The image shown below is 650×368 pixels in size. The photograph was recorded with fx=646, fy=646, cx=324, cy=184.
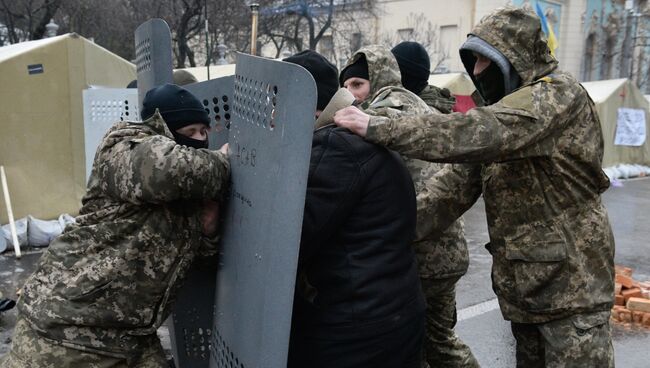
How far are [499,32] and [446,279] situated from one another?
1352 mm

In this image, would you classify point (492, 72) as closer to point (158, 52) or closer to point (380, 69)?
point (380, 69)

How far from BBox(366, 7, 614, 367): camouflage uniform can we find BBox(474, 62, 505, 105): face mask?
105 mm

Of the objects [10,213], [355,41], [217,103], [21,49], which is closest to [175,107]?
[217,103]

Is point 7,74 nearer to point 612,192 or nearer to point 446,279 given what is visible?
point 446,279

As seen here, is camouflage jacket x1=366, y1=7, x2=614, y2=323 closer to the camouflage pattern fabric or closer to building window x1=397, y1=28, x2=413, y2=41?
the camouflage pattern fabric

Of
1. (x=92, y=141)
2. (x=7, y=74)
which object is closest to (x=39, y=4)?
(x=7, y=74)

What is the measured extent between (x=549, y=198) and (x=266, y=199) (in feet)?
3.96

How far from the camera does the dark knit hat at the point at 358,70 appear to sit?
3545 millimetres

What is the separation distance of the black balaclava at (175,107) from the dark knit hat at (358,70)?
133cm

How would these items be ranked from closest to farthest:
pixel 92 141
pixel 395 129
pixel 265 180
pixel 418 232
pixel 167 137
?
pixel 265 180
pixel 395 129
pixel 167 137
pixel 418 232
pixel 92 141

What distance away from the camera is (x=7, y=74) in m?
7.53

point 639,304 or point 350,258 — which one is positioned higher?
point 350,258

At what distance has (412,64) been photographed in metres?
3.99

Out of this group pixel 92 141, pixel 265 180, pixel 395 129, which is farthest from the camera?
pixel 92 141
